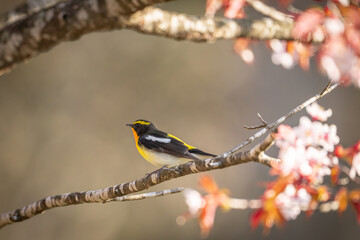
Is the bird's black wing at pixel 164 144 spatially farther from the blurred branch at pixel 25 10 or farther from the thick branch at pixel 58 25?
the blurred branch at pixel 25 10

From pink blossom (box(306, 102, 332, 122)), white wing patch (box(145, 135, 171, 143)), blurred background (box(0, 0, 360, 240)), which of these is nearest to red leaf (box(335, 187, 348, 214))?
pink blossom (box(306, 102, 332, 122))

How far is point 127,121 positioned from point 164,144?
10.1 ft

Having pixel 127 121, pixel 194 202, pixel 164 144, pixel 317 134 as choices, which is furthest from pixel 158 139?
pixel 127 121

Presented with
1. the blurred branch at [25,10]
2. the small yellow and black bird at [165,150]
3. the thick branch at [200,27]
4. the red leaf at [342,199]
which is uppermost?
the blurred branch at [25,10]

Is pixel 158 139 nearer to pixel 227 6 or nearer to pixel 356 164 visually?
pixel 227 6

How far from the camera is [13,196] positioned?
17.7 feet

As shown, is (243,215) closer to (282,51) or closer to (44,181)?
(44,181)

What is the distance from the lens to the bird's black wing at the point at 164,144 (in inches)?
98.7

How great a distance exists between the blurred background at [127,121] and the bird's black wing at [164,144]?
2.82 meters

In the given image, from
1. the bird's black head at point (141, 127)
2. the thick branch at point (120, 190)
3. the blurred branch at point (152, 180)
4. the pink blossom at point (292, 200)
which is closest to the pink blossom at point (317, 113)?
the blurred branch at point (152, 180)

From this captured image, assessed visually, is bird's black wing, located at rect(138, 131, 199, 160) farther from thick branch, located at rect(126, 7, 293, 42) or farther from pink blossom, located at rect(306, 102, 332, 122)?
pink blossom, located at rect(306, 102, 332, 122)

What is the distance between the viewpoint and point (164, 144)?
2.62m

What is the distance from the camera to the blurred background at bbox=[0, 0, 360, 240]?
18.2 feet

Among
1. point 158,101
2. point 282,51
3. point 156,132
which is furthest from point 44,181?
point 282,51
